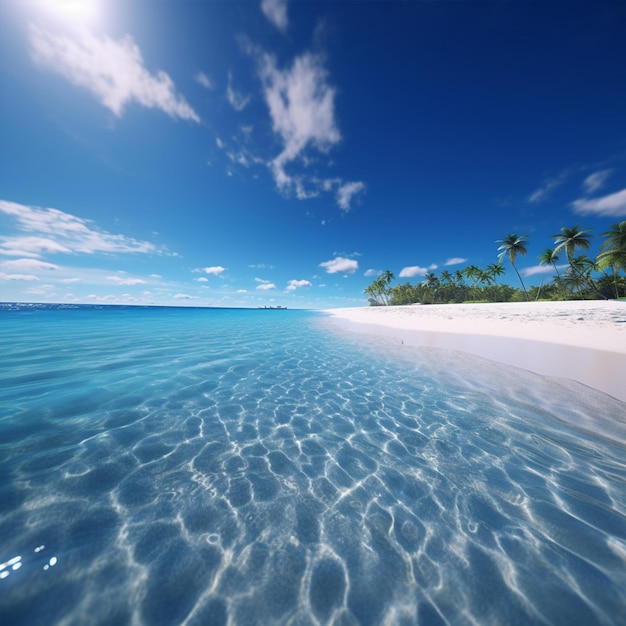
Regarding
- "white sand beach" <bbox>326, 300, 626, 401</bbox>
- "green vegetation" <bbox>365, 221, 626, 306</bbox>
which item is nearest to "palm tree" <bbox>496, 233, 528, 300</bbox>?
"green vegetation" <bbox>365, 221, 626, 306</bbox>

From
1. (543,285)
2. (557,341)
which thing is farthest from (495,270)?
(557,341)

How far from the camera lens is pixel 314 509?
341 cm

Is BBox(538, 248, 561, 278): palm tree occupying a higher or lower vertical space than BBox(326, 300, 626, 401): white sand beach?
higher

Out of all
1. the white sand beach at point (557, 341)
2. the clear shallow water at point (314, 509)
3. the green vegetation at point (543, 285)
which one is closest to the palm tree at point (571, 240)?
the green vegetation at point (543, 285)

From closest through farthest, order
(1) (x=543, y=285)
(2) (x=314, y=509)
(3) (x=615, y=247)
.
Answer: (2) (x=314, y=509), (3) (x=615, y=247), (1) (x=543, y=285)

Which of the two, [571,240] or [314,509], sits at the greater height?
[571,240]

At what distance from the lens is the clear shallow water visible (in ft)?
7.62

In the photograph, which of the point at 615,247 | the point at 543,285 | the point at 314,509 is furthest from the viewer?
the point at 543,285

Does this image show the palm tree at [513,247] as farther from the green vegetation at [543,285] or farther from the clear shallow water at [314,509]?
the clear shallow water at [314,509]

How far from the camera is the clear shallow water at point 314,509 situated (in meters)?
2.32

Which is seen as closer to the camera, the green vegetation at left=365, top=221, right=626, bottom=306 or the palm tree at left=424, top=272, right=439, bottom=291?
the green vegetation at left=365, top=221, right=626, bottom=306

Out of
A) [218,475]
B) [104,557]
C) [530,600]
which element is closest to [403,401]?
[530,600]

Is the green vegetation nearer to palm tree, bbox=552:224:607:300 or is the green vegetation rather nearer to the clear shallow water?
palm tree, bbox=552:224:607:300

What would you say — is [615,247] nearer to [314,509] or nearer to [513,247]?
[513,247]
